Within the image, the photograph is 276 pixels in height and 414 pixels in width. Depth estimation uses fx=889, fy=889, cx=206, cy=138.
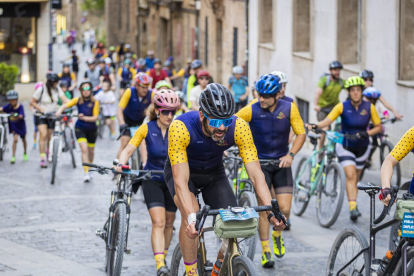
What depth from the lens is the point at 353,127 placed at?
1116cm

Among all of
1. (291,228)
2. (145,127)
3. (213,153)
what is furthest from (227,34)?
(213,153)

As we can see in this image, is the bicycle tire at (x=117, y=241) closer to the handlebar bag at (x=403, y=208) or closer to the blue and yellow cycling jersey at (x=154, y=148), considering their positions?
the blue and yellow cycling jersey at (x=154, y=148)

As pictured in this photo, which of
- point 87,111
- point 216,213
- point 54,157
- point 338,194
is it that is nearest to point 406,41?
point 338,194

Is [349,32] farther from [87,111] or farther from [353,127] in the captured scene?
[353,127]

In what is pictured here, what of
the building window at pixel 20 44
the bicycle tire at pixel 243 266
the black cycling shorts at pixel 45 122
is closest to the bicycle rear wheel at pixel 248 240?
the bicycle tire at pixel 243 266

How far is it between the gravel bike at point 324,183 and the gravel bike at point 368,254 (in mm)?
3879

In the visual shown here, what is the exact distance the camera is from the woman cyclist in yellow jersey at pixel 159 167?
8.03m

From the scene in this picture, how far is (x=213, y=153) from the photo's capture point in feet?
21.0

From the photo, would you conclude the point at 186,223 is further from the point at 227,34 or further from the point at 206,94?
the point at 227,34

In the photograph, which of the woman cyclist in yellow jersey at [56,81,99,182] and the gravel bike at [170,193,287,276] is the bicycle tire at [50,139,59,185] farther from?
the gravel bike at [170,193,287,276]

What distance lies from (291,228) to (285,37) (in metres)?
13.4

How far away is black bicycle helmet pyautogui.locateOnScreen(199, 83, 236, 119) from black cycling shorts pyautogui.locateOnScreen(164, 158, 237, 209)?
0.80 metres

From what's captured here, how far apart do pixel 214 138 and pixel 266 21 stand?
68.7 feet

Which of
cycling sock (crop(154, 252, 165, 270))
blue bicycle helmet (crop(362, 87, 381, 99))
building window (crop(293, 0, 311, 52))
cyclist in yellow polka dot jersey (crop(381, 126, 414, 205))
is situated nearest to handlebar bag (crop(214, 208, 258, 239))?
cyclist in yellow polka dot jersey (crop(381, 126, 414, 205))
